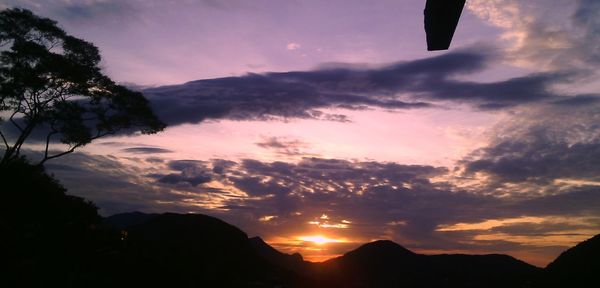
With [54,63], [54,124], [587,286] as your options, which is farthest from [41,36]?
[587,286]

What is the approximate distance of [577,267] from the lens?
125m

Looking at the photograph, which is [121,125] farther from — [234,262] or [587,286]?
[234,262]

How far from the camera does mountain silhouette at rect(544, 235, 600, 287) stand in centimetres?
11338

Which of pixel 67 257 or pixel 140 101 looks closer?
pixel 67 257

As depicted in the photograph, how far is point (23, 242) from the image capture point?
1309cm

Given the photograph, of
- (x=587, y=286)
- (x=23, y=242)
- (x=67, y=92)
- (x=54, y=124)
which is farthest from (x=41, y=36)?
(x=587, y=286)

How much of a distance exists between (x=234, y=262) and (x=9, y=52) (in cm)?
14677

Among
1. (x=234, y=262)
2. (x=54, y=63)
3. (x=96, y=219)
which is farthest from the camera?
(x=234, y=262)

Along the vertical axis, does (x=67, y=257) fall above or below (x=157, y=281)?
above

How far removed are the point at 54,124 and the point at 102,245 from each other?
16.1 meters

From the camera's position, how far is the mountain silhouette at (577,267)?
372 ft

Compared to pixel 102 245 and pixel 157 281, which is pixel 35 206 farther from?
pixel 157 281

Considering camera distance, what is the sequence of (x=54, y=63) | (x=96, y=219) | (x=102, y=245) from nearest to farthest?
(x=102, y=245)
(x=96, y=219)
(x=54, y=63)

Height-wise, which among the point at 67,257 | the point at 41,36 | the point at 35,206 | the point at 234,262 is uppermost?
the point at 41,36
